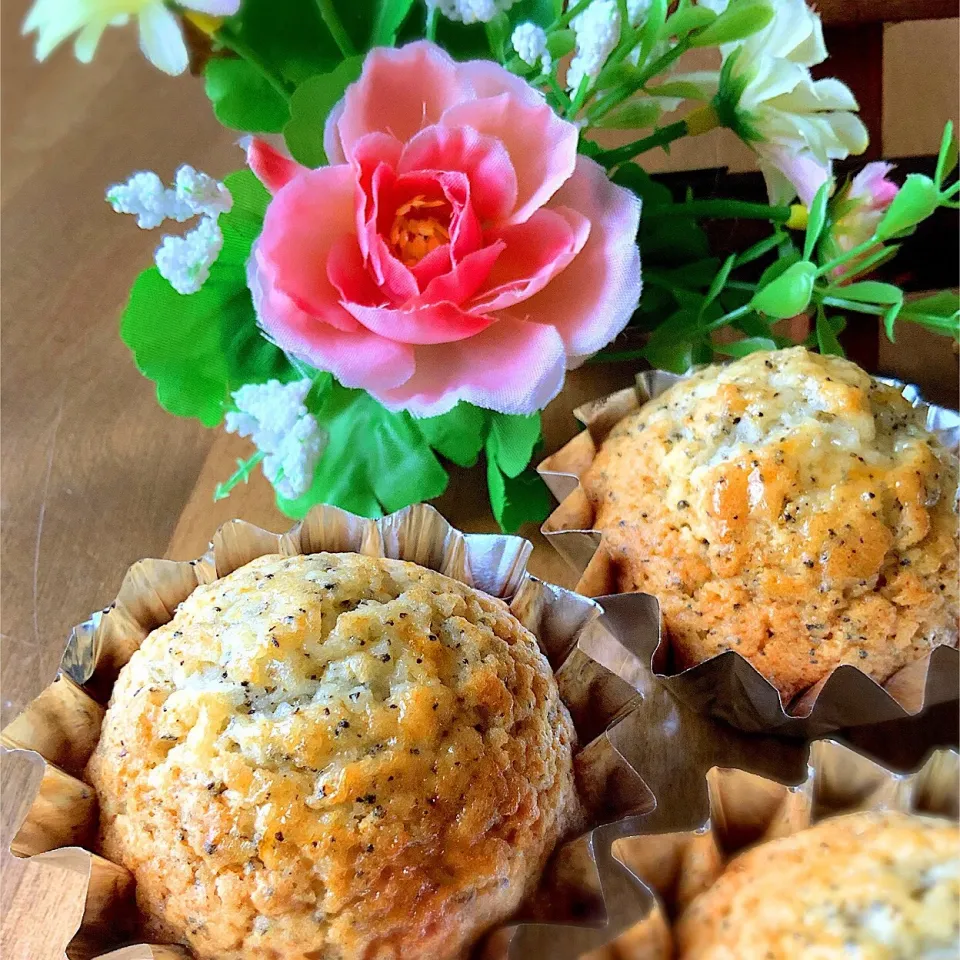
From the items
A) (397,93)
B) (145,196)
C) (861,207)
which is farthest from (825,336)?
(145,196)

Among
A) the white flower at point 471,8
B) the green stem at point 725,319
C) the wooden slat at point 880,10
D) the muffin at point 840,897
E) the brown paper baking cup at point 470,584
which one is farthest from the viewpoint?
the wooden slat at point 880,10

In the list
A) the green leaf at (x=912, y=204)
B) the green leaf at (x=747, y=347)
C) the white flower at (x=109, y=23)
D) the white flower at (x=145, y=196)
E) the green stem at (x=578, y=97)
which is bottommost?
the green leaf at (x=747, y=347)

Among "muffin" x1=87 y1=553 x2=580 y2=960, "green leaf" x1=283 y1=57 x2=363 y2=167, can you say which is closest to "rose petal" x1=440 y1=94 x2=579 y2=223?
"green leaf" x1=283 y1=57 x2=363 y2=167

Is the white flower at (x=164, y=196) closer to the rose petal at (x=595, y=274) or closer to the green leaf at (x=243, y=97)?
the green leaf at (x=243, y=97)

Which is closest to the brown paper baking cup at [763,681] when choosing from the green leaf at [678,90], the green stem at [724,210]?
the green stem at [724,210]

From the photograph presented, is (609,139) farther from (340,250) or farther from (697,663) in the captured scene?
(697,663)

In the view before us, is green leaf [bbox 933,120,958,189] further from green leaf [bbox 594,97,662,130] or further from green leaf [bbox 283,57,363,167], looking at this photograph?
green leaf [bbox 283,57,363,167]

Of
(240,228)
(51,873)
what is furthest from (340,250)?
(51,873)
